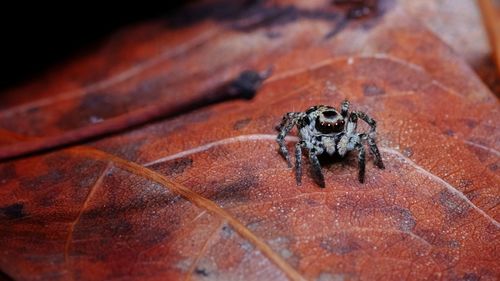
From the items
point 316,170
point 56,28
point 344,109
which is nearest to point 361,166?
point 316,170

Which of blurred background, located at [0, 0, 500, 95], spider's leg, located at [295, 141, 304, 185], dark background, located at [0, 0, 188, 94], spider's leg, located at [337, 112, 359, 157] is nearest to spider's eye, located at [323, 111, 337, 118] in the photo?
spider's leg, located at [337, 112, 359, 157]

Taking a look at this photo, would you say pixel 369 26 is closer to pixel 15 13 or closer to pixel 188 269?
pixel 188 269

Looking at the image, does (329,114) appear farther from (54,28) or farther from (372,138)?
(54,28)

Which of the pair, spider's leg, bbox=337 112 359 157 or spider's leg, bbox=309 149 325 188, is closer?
spider's leg, bbox=309 149 325 188

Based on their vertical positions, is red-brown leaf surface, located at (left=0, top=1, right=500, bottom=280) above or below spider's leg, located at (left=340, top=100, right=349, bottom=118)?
below

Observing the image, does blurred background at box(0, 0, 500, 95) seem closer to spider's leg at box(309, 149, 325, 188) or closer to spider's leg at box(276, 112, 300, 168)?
spider's leg at box(276, 112, 300, 168)

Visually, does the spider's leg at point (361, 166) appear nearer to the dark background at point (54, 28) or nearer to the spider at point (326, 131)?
the spider at point (326, 131)
